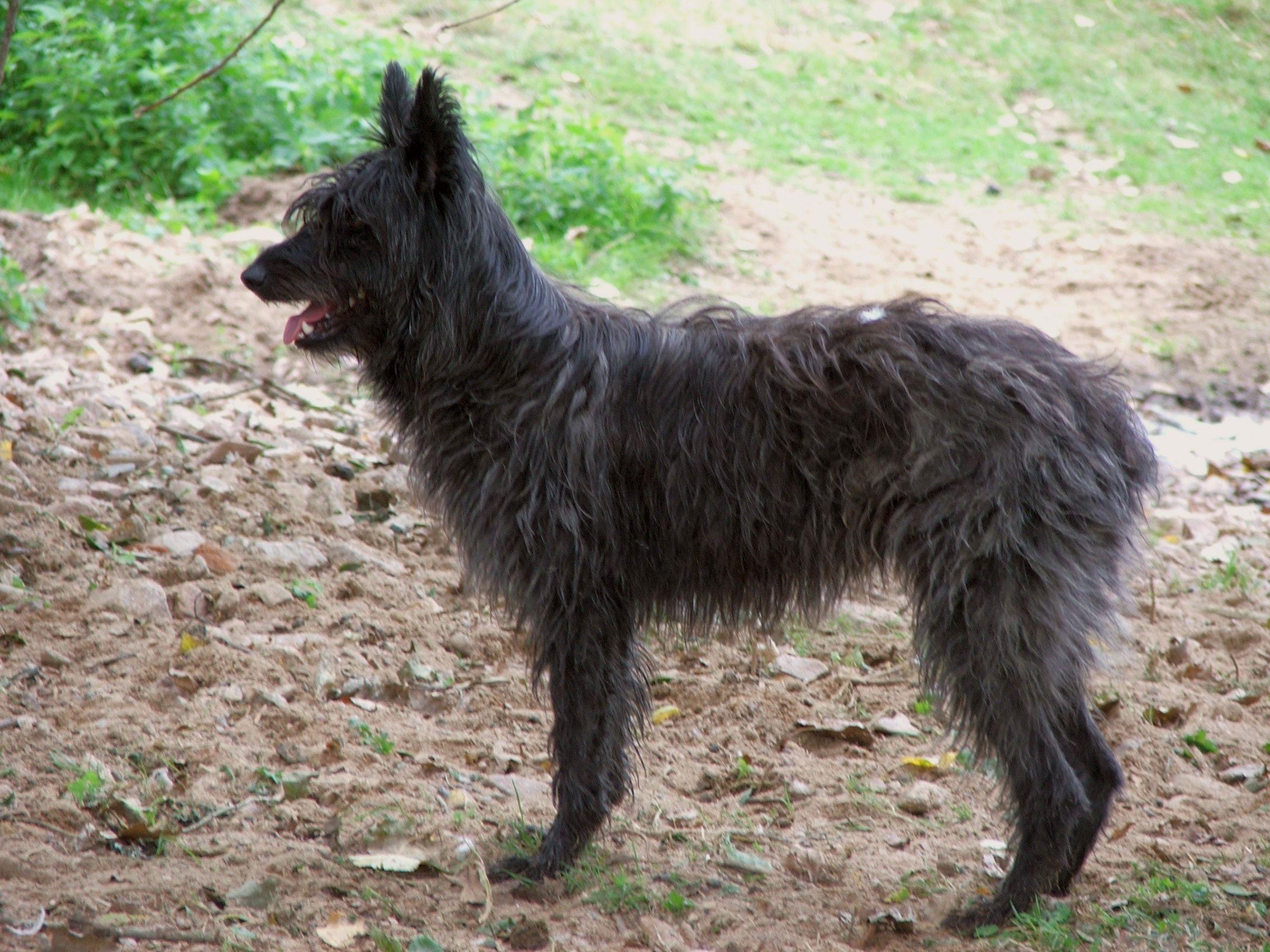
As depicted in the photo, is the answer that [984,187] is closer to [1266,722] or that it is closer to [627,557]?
[1266,722]

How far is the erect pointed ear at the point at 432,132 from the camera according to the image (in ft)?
11.9

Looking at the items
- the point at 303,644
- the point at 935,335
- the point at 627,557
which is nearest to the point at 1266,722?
the point at 935,335

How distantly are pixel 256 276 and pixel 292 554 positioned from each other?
6.19ft

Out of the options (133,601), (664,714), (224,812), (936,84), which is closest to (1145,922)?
(664,714)

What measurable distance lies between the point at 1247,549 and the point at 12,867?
546 centimetres

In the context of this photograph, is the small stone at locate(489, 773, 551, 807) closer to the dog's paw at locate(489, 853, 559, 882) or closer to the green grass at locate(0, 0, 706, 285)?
the dog's paw at locate(489, 853, 559, 882)

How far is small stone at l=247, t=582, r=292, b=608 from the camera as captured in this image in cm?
515

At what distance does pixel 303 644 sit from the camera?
4.91m

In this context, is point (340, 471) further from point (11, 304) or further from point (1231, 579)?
point (1231, 579)

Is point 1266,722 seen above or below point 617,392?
below

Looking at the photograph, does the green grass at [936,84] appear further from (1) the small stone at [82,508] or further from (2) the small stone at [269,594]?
(2) the small stone at [269,594]

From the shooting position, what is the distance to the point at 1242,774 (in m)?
4.39

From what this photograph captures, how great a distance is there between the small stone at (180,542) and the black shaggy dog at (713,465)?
1.70m

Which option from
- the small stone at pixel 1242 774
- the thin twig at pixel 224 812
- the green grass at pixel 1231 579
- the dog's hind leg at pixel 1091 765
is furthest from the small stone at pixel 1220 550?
the thin twig at pixel 224 812
